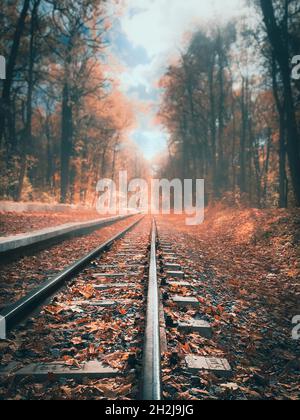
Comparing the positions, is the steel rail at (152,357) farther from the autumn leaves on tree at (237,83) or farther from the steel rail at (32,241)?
the autumn leaves on tree at (237,83)

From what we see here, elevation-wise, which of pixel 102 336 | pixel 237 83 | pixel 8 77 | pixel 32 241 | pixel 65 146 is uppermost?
pixel 237 83

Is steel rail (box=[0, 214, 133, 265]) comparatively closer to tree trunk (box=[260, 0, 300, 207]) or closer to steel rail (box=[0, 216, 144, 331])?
steel rail (box=[0, 216, 144, 331])

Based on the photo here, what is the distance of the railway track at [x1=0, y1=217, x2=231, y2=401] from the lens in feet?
8.50

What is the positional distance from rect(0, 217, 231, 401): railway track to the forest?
8.83m

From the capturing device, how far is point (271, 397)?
2.65 m

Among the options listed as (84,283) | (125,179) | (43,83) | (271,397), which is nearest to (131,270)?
(84,283)

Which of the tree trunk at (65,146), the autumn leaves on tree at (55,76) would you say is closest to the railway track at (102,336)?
the autumn leaves on tree at (55,76)

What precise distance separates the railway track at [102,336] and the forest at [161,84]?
8828 millimetres

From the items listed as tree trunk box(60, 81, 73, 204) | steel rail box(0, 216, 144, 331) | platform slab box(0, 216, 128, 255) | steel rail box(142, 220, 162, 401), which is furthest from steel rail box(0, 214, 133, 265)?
tree trunk box(60, 81, 73, 204)

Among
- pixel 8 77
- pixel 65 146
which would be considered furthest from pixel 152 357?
pixel 65 146

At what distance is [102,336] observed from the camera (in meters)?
3.52

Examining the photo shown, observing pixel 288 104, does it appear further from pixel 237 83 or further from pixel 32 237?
pixel 237 83

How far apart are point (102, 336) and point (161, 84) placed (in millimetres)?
28343
